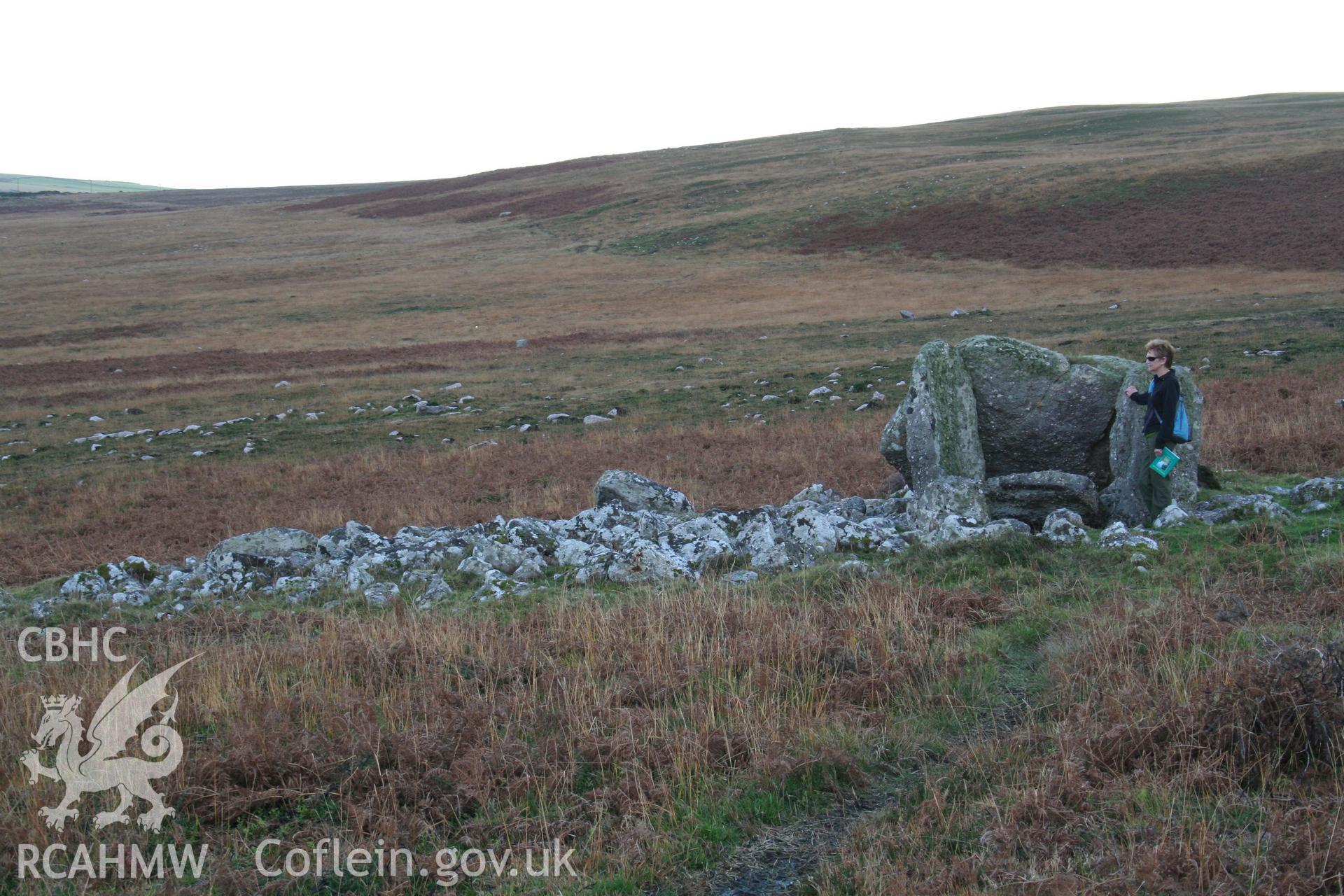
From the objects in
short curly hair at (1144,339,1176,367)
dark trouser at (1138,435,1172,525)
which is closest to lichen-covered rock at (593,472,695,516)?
dark trouser at (1138,435,1172,525)

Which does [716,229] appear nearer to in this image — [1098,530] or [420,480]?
[420,480]

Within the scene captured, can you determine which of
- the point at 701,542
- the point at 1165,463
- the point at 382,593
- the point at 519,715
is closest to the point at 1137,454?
the point at 1165,463

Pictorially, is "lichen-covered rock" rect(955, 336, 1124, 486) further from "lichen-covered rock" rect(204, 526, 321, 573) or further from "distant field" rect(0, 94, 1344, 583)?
"lichen-covered rock" rect(204, 526, 321, 573)

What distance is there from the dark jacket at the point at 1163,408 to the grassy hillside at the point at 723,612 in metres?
1.26

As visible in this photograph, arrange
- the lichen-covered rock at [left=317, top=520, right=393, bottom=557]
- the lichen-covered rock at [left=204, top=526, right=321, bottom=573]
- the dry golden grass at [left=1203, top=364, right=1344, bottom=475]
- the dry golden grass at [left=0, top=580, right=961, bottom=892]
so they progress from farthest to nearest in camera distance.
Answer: the dry golden grass at [left=1203, top=364, right=1344, bottom=475] < the lichen-covered rock at [left=317, top=520, right=393, bottom=557] < the lichen-covered rock at [left=204, top=526, right=321, bottom=573] < the dry golden grass at [left=0, top=580, right=961, bottom=892]

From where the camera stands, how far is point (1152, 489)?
35.8 feet

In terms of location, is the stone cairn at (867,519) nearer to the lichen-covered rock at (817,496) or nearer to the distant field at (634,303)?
the lichen-covered rock at (817,496)

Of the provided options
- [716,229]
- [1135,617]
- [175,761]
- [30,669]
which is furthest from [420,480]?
[716,229]

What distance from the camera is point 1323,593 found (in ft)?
22.9

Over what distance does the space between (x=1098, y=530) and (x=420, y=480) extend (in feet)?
39.0

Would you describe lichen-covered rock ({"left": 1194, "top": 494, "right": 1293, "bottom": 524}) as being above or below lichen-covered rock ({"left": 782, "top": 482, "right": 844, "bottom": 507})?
above

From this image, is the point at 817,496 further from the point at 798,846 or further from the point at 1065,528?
the point at 798,846

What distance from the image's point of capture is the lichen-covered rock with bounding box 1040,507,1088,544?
381 inches

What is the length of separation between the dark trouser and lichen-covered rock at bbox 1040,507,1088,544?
832 millimetres
